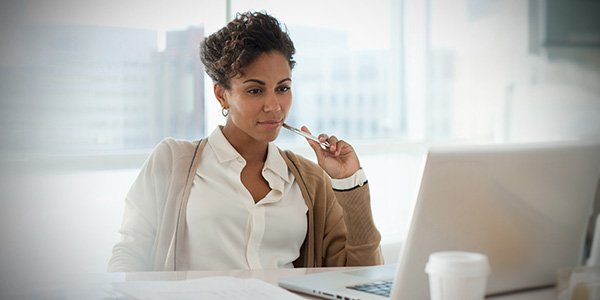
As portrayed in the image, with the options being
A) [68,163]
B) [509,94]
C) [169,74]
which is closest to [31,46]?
[68,163]

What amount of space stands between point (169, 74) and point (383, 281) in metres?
2.23

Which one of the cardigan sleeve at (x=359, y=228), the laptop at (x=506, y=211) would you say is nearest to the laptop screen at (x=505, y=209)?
the laptop at (x=506, y=211)

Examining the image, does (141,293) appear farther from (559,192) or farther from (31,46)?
(31,46)

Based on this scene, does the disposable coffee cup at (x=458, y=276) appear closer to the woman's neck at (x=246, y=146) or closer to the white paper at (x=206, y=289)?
the white paper at (x=206, y=289)

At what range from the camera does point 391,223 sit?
12.4ft

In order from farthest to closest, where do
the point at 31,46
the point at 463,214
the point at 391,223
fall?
1. the point at 391,223
2. the point at 31,46
3. the point at 463,214

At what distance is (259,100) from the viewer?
1.62 meters

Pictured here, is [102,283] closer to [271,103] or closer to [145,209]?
[145,209]

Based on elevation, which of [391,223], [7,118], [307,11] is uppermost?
[307,11]

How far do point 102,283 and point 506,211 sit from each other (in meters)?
0.56

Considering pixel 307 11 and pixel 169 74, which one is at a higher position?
pixel 307 11

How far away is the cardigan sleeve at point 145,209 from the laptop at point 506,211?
0.79m

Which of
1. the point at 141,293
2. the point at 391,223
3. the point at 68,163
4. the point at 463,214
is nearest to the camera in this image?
the point at 463,214

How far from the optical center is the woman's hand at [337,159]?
1493 mm
